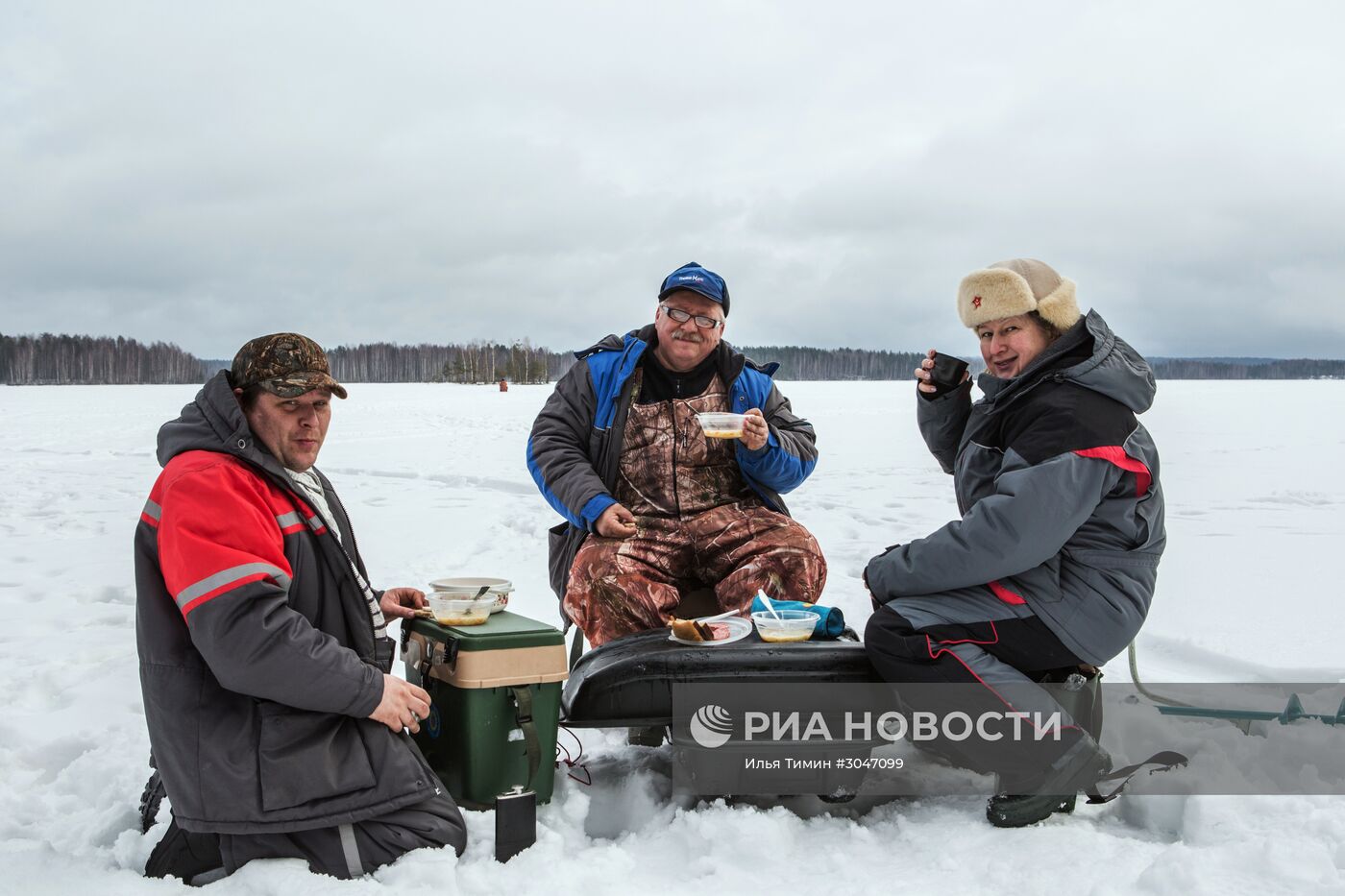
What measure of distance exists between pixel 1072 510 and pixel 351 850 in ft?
6.76

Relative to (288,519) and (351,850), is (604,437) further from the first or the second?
(351,850)

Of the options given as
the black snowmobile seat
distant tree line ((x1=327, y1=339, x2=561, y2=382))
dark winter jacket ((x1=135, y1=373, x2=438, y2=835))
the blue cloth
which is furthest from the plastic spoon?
distant tree line ((x1=327, y1=339, x2=561, y2=382))

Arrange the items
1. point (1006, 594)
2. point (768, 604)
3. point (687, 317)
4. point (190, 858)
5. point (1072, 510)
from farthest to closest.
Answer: point (687, 317) < point (768, 604) < point (1006, 594) < point (1072, 510) < point (190, 858)

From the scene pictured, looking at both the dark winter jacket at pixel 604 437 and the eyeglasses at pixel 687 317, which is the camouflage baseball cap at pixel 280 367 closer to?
the dark winter jacket at pixel 604 437

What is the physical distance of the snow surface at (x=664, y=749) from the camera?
2254 mm

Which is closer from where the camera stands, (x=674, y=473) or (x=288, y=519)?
(x=288, y=519)

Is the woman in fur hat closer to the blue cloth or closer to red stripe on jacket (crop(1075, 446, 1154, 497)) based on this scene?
red stripe on jacket (crop(1075, 446, 1154, 497))

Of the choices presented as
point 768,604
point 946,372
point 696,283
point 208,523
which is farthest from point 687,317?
point 208,523

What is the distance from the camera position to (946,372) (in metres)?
3.19

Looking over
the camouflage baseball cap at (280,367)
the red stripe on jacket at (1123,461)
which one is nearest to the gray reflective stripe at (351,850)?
the camouflage baseball cap at (280,367)

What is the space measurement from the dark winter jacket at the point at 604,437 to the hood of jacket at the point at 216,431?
1.47 m

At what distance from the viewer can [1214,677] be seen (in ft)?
13.0

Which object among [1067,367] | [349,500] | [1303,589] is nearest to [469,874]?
[1067,367]

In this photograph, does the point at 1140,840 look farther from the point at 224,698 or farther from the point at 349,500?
the point at 349,500
